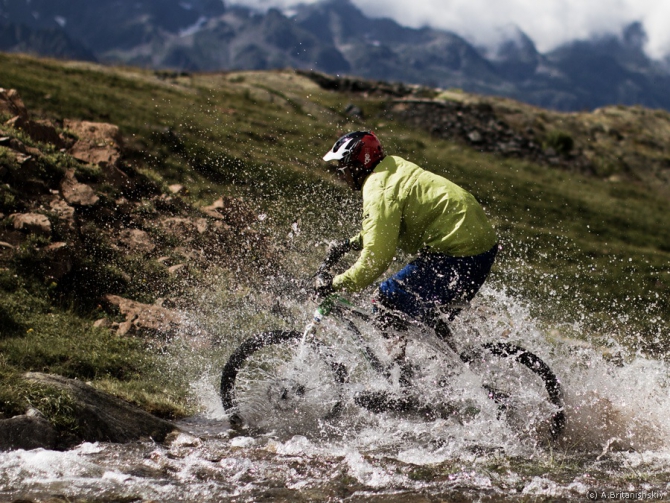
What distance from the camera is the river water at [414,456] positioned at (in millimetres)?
5250

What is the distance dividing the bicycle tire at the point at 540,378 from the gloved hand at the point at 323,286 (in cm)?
185

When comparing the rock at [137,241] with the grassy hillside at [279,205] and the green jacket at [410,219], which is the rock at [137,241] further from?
the green jacket at [410,219]

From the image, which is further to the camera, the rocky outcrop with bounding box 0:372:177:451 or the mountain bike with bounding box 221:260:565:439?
the mountain bike with bounding box 221:260:565:439

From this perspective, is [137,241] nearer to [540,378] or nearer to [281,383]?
[281,383]

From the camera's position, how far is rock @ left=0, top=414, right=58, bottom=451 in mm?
5523

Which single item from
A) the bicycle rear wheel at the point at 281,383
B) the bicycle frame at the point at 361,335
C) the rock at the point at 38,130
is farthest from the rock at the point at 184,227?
the bicycle frame at the point at 361,335

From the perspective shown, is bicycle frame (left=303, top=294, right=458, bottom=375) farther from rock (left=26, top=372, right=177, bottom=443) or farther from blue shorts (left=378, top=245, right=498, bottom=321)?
rock (left=26, top=372, right=177, bottom=443)

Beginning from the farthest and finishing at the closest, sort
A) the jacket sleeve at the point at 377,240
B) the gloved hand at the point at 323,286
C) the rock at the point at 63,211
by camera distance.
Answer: the rock at the point at 63,211, the gloved hand at the point at 323,286, the jacket sleeve at the point at 377,240

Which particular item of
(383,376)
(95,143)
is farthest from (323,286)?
(95,143)

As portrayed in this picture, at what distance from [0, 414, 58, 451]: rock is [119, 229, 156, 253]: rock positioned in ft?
19.6

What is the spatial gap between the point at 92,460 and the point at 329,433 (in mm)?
2448

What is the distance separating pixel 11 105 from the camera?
1398 centimetres

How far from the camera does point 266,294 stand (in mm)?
10969

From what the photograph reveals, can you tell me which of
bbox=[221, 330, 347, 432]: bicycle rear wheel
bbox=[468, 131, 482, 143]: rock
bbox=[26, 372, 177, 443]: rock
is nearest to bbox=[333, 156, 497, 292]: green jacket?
bbox=[221, 330, 347, 432]: bicycle rear wheel
